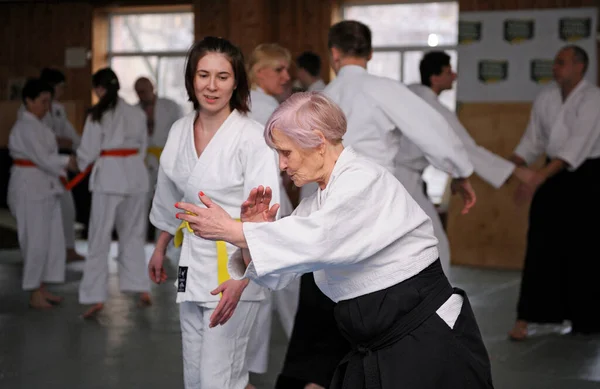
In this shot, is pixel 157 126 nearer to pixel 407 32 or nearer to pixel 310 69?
pixel 310 69

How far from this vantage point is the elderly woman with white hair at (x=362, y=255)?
193 centimetres

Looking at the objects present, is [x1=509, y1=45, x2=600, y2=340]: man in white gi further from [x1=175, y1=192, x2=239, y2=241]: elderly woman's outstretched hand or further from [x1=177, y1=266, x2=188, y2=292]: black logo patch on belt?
[x1=175, y1=192, x2=239, y2=241]: elderly woman's outstretched hand

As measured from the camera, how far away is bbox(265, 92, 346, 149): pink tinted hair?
2.00 m

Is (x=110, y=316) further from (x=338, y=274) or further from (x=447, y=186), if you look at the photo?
(x=447, y=186)

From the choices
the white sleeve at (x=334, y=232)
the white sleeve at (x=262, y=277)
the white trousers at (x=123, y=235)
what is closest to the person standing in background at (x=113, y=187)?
the white trousers at (x=123, y=235)

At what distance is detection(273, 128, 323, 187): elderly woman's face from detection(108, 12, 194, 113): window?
950cm

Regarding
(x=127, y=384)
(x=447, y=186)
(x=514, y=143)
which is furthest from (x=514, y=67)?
(x=127, y=384)

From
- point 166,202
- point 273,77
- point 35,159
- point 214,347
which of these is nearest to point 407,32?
point 35,159

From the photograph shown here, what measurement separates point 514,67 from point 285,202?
3893 millimetres

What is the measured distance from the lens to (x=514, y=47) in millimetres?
7855

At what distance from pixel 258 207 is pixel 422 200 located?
7.09ft

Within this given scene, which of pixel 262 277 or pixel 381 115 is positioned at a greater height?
pixel 381 115

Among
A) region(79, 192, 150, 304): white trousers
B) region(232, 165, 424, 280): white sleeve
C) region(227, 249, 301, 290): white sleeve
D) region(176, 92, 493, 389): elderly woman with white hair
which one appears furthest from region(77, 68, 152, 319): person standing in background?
region(232, 165, 424, 280): white sleeve

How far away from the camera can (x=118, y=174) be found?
5723mm
